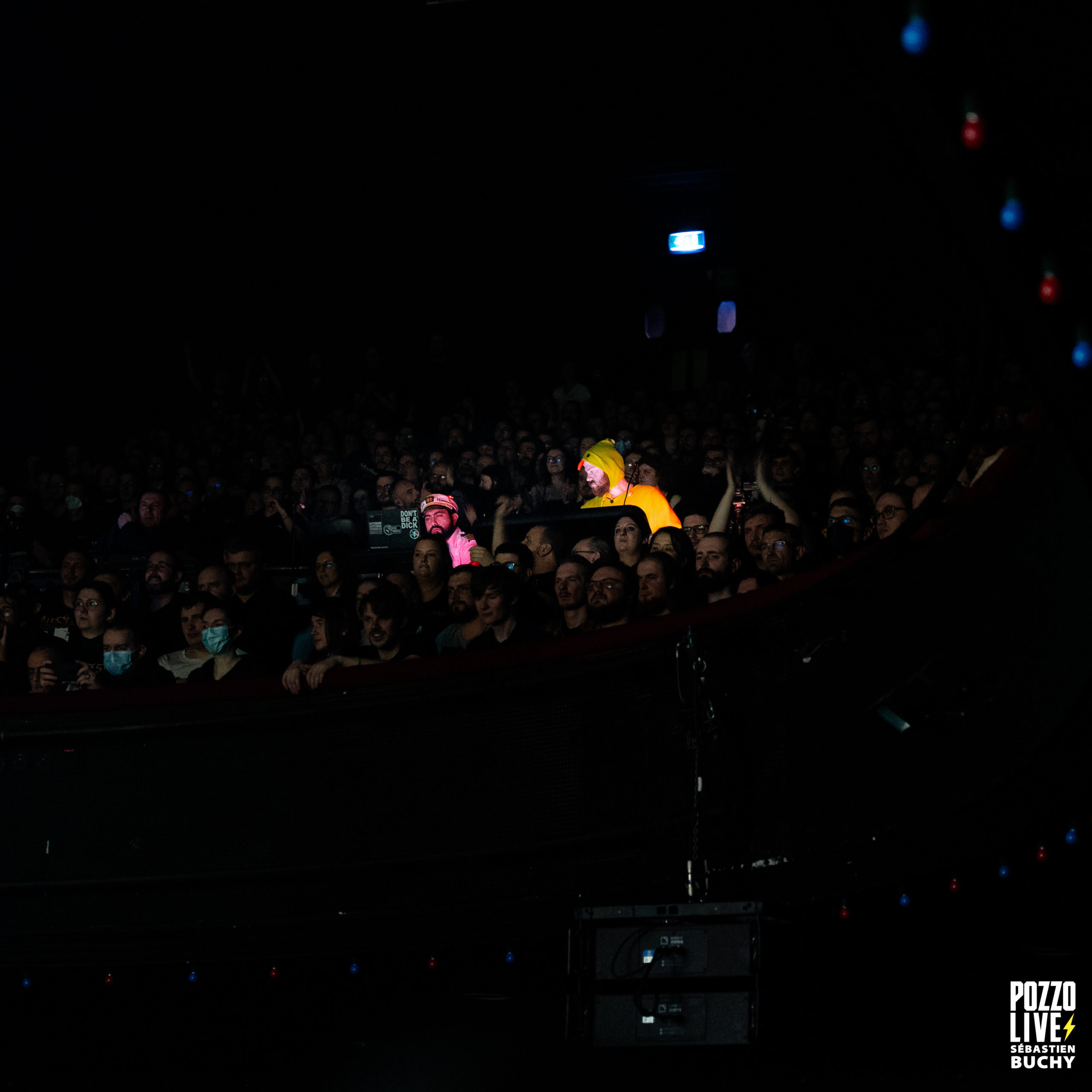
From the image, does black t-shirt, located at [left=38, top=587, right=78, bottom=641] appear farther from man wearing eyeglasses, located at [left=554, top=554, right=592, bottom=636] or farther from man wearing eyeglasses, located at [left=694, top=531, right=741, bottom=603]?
man wearing eyeglasses, located at [left=694, top=531, right=741, bottom=603]

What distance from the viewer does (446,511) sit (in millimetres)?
6770

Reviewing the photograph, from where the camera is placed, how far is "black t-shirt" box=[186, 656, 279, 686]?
457cm

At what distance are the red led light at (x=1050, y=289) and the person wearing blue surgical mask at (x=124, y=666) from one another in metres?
3.63

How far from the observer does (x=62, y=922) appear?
401 cm

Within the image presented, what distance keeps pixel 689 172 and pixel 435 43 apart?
3017 mm

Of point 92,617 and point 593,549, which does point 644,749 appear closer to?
point 593,549

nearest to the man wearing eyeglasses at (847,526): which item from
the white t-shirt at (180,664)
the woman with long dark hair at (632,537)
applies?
the woman with long dark hair at (632,537)

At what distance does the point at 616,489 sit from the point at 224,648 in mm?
3033

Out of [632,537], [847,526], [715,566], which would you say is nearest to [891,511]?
[847,526]

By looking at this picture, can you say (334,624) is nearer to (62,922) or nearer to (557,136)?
(62,922)

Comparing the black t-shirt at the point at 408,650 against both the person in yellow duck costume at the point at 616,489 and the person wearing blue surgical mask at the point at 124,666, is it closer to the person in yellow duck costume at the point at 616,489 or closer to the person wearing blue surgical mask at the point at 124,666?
the person wearing blue surgical mask at the point at 124,666

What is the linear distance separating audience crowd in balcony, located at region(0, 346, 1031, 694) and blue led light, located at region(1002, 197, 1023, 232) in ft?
3.41

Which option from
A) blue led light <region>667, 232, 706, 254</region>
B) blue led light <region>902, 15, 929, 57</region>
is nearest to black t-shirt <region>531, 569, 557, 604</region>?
blue led light <region>902, 15, 929, 57</region>

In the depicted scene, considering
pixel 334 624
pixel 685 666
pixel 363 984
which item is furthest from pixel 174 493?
pixel 685 666
